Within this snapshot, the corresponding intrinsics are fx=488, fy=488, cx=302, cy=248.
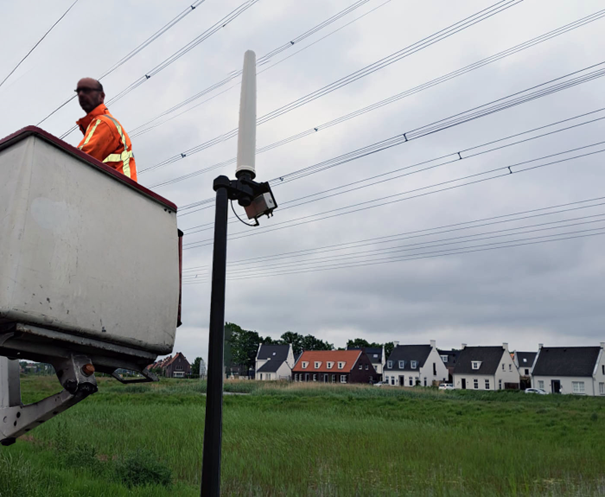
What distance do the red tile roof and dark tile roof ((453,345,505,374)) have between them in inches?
572

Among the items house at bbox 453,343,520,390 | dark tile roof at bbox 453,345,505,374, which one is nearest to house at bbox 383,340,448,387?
dark tile roof at bbox 453,345,505,374

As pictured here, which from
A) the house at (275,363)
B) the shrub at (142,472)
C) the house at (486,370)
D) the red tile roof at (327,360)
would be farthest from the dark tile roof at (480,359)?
the shrub at (142,472)

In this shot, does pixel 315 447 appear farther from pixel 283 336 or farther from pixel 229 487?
pixel 283 336

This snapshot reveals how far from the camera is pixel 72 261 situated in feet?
7.97

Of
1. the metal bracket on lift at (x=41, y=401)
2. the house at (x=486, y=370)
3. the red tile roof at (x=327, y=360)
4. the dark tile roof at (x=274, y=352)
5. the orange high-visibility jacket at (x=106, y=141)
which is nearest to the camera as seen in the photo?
the metal bracket on lift at (x=41, y=401)

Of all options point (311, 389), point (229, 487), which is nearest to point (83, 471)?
point (229, 487)

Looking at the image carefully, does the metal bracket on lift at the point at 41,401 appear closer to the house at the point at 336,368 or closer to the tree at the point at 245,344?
the house at the point at 336,368

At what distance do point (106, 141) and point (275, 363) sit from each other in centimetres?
7995

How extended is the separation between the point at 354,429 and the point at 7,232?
12938 mm

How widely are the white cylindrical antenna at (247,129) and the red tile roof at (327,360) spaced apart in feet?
228

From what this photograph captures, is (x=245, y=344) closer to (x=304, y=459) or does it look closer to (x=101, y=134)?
(x=304, y=459)

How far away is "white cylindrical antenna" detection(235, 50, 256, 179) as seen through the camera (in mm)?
3418

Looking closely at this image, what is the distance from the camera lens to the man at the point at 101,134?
11.1 feet

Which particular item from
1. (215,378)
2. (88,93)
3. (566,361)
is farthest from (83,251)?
(566,361)
